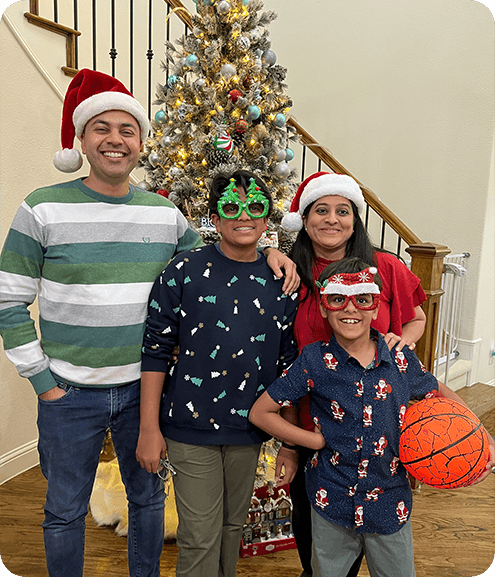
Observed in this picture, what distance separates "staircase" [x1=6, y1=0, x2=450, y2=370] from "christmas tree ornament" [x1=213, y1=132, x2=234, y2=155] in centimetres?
69

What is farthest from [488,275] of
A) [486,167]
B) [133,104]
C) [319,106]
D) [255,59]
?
[133,104]

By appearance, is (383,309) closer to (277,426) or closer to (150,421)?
(277,426)

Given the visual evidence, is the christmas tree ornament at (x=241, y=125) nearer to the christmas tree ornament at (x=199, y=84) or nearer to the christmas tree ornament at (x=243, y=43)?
the christmas tree ornament at (x=199, y=84)

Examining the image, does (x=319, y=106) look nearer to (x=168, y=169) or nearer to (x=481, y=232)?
(x=481, y=232)

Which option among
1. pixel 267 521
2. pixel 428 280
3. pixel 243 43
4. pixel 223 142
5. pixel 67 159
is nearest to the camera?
pixel 67 159

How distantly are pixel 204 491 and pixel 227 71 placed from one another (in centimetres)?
195

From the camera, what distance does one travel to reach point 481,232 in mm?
4195

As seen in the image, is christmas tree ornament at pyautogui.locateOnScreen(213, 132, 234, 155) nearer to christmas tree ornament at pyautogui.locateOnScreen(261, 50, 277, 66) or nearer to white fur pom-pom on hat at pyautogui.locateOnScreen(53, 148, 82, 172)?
christmas tree ornament at pyautogui.locateOnScreen(261, 50, 277, 66)

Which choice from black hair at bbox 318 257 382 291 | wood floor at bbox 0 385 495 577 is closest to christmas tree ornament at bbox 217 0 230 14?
black hair at bbox 318 257 382 291

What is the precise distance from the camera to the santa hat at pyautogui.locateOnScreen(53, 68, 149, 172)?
142 centimetres

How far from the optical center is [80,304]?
1381 mm

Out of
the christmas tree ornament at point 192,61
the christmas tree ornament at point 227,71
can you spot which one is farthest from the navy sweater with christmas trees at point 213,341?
the christmas tree ornament at point 192,61

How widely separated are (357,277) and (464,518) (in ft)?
6.23

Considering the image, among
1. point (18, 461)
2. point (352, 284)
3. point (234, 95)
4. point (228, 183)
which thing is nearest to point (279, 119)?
point (234, 95)
